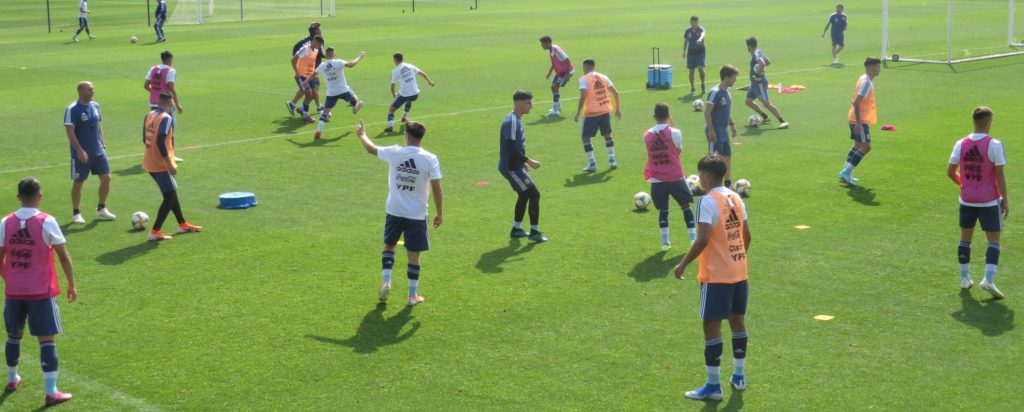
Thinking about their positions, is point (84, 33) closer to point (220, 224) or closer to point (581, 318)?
point (220, 224)

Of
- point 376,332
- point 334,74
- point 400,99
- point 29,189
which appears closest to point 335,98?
point 334,74

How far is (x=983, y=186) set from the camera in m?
13.2

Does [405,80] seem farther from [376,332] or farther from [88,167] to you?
[376,332]

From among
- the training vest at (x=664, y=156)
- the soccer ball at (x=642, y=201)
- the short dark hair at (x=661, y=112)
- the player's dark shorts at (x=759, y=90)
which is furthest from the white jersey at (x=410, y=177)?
the player's dark shorts at (x=759, y=90)

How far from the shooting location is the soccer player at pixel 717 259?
1016 cm

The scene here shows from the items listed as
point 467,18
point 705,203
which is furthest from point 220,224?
point 467,18

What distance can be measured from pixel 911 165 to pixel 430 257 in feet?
34.5

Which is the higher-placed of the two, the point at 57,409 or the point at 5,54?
the point at 5,54

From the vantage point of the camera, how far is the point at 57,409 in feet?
34.4

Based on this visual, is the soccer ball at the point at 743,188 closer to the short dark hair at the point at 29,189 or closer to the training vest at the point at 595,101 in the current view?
the training vest at the point at 595,101

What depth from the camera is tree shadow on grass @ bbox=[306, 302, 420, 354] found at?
12227 millimetres

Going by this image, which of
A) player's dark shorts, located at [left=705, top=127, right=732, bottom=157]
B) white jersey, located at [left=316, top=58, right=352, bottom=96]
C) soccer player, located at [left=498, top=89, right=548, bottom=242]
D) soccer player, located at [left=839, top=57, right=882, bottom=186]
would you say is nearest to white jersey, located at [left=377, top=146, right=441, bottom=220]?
soccer player, located at [left=498, top=89, right=548, bottom=242]

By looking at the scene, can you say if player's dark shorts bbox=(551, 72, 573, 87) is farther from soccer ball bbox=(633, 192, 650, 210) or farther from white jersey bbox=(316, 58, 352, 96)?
soccer ball bbox=(633, 192, 650, 210)

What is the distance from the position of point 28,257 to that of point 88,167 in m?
8.10
